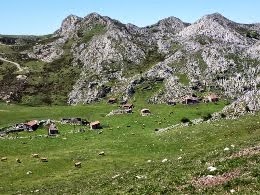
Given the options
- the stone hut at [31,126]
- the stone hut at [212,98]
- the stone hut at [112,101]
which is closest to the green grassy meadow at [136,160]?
the stone hut at [31,126]

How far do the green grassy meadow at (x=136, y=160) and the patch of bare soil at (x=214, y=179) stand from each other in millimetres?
236

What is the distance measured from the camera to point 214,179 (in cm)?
2636

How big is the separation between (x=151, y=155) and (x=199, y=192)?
37.8 m

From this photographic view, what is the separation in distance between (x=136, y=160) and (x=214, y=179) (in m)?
34.4

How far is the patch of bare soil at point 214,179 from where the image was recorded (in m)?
25.5

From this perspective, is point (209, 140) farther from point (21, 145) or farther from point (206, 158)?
point (21, 145)

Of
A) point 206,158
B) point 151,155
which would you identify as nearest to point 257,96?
point 151,155

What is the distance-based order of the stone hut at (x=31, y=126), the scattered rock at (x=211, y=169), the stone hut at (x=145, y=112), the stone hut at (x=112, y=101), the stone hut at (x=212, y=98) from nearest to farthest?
the scattered rock at (x=211, y=169) → the stone hut at (x=31, y=126) → the stone hut at (x=145, y=112) → the stone hut at (x=212, y=98) → the stone hut at (x=112, y=101)

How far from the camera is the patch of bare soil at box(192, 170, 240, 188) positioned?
1005 inches

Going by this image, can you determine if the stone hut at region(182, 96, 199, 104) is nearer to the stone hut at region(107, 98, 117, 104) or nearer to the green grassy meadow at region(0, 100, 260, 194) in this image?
the stone hut at region(107, 98, 117, 104)

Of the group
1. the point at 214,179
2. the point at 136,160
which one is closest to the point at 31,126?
the point at 136,160

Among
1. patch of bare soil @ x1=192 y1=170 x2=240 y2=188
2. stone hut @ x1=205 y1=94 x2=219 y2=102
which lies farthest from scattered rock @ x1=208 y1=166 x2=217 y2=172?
stone hut @ x1=205 y1=94 x2=219 y2=102

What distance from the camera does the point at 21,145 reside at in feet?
261

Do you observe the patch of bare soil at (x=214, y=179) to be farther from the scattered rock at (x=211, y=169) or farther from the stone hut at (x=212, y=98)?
the stone hut at (x=212, y=98)
